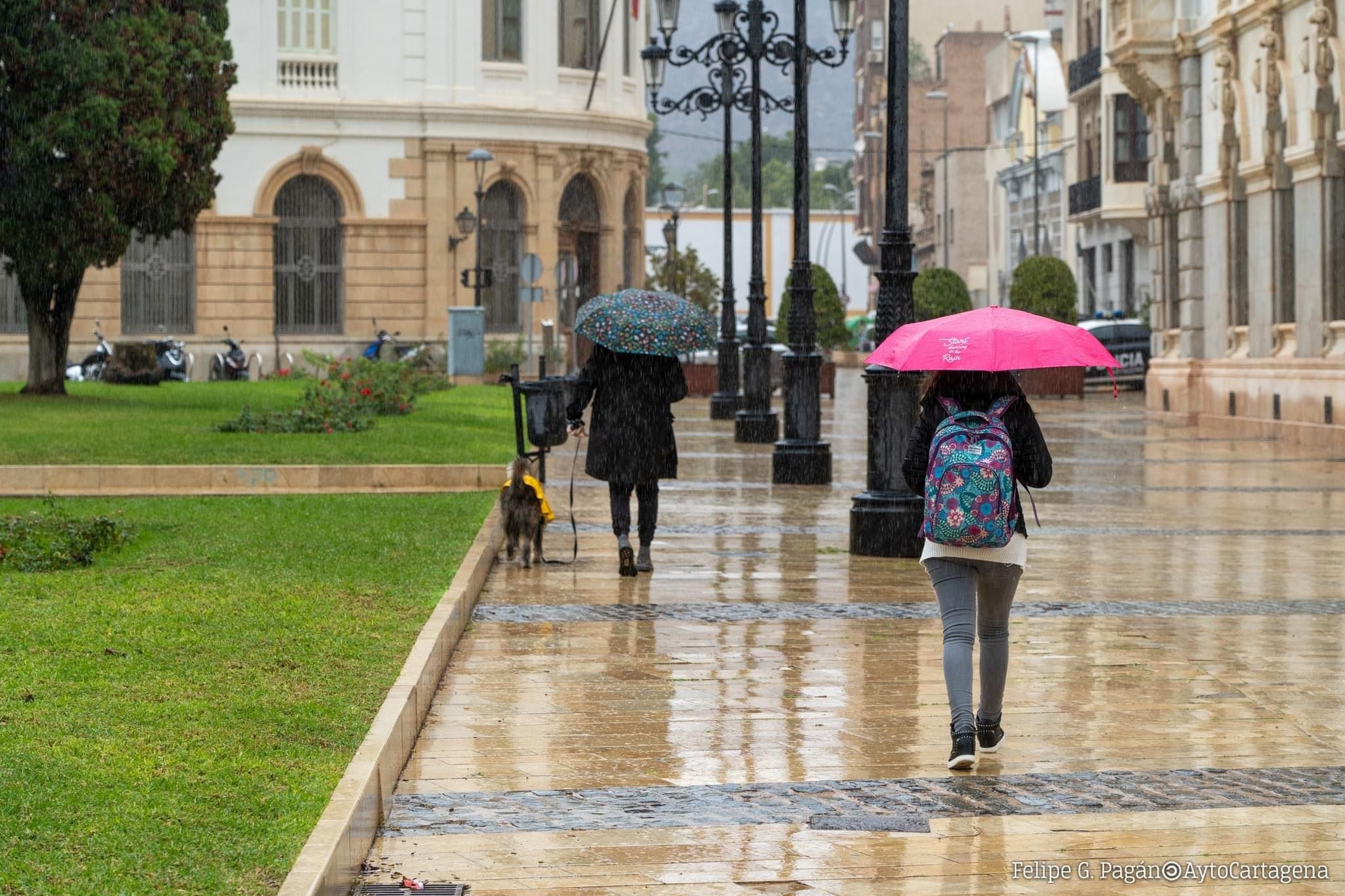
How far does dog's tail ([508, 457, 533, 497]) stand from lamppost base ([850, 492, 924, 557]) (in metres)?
2.37

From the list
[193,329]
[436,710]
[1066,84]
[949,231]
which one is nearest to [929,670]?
[436,710]

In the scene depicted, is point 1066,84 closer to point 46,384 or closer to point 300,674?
point 46,384

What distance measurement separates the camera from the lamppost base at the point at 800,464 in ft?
66.8

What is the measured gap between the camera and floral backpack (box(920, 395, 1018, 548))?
7332 mm

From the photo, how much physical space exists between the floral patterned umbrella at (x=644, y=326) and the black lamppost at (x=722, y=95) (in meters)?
12.7

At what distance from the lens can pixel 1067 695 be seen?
8.95 metres

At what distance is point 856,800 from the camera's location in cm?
703

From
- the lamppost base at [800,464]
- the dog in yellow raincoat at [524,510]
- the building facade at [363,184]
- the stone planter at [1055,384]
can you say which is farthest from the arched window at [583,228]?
the dog in yellow raincoat at [524,510]

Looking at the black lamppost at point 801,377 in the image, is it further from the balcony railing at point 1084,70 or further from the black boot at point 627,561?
the balcony railing at point 1084,70

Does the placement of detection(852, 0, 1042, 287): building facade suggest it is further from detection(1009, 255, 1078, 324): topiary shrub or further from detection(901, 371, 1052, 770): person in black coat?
detection(901, 371, 1052, 770): person in black coat

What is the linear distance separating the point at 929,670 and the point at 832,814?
283 centimetres

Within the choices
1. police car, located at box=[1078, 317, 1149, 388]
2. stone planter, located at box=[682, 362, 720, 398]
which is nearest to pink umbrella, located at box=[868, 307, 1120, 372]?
stone planter, located at box=[682, 362, 720, 398]

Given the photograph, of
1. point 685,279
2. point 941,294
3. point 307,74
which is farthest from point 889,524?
point 941,294

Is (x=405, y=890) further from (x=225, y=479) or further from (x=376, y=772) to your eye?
(x=225, y=479)
